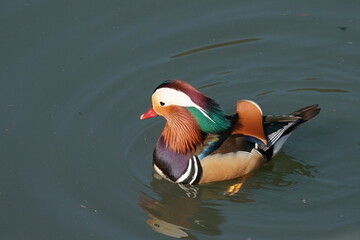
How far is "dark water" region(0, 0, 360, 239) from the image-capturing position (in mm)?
6801

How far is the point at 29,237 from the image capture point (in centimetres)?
668

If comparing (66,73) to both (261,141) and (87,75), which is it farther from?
(261,141)

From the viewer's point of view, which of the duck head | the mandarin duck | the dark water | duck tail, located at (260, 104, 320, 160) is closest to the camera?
the dark water

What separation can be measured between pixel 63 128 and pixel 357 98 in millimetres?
3193

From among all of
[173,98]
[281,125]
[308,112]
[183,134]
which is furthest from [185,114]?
[308,112]

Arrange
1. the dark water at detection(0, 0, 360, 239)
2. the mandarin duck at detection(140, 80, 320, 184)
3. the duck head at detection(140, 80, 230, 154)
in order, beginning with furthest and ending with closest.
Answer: the mandarin duck at detection(140, 80, 320, 184) → the duck head at detection(140, 80, 230, 154) → the dark water at detection(0, 0, 360, 239)

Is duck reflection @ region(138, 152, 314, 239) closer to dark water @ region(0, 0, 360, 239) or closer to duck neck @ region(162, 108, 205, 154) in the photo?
dark water @ region(0, 0, 360, 239)

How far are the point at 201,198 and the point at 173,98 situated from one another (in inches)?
40.1

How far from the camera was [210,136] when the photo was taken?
718cm

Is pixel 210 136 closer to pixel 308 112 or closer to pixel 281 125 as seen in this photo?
pixel 281 125

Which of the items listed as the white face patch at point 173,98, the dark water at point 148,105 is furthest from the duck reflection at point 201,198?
the white face patch at point 173,98

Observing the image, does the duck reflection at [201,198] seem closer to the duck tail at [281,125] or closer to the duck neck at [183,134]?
the duck tail at [281,125]

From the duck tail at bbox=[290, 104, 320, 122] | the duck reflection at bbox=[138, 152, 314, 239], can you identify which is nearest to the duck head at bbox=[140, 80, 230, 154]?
the duck reflection at bbox=[138, 152, 314, 239]

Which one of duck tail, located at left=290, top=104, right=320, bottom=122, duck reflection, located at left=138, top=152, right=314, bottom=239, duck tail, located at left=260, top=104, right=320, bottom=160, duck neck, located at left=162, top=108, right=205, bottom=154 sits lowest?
duck reflection, located at left=138, top=152, right=314, bottom=239
